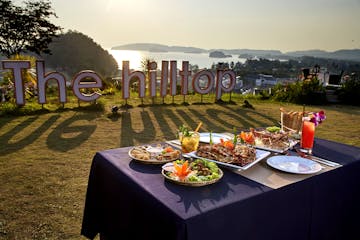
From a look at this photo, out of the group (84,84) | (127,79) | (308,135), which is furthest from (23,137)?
(308,135)

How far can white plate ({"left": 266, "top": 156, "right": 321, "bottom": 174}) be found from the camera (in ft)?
5.63

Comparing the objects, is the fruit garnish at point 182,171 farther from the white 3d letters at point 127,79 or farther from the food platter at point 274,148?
the white 3d letters at point 127,79

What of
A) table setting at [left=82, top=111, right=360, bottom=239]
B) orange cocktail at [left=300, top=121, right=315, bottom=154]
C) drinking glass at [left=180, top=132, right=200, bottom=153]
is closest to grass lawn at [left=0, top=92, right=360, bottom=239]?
table setting at [left=82, top=111, right=360, bottom=239]

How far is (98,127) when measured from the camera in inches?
251

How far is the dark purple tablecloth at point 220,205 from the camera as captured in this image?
1.26 meters

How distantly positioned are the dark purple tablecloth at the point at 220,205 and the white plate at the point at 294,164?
64 mm

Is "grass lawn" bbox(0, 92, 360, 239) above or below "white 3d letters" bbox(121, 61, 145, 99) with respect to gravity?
below

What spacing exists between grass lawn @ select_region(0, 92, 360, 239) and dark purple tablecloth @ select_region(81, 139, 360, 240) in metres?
1.01

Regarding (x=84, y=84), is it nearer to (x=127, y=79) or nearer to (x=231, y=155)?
(x=127, y=79)

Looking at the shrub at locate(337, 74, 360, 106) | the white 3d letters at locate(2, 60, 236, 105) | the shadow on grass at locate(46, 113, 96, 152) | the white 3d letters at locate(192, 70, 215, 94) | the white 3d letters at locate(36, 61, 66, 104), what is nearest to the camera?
the shadow on grass at locate(46, 113, 96, 152)

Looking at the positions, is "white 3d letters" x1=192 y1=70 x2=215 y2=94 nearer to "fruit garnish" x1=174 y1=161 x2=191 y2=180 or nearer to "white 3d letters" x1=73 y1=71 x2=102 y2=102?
"white 3d letters" x1=73 y1=71 x2=102 y2=102

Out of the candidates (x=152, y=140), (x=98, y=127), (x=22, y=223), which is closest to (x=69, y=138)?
(x=98, y=127)

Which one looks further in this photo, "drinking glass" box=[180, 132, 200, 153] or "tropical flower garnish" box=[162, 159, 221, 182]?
"drinking glass" box=[180, 132, 200, 153]

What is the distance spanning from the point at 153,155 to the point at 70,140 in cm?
402
